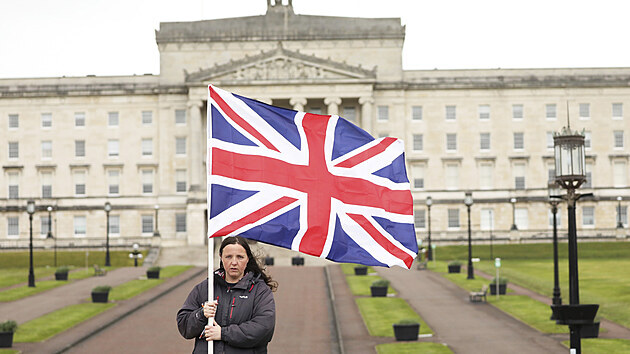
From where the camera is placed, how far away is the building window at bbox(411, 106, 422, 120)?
353 feet

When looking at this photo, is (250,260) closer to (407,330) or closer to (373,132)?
(407,330)

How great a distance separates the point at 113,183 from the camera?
4262 inches

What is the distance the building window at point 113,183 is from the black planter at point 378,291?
66.5m

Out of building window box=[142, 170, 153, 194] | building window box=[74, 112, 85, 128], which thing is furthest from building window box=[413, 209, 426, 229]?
building window box=[74, 112, 85, 128]

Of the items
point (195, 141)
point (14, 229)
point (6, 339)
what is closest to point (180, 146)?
point (195, 141)

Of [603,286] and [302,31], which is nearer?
[603,286]

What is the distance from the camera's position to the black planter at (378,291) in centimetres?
4719

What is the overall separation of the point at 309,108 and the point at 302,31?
994 cm

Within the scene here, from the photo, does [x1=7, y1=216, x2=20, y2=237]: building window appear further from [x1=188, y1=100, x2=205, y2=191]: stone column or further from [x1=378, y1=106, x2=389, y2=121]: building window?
[x1=378, y1=106, x2=389, y2=121]: building window

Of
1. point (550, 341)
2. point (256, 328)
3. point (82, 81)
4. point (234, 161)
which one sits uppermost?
Answer: point (82, 81)

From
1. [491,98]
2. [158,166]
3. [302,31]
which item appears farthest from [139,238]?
[491,98]

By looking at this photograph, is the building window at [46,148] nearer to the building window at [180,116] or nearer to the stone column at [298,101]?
the building window at [180,116]

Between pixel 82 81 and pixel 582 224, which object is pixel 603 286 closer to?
pixel 582 224

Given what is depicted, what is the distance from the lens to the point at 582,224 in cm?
10362
